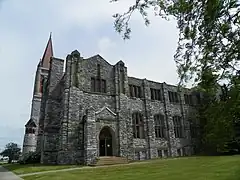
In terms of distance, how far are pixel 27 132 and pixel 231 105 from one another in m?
44.2

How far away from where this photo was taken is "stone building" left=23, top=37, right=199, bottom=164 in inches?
924

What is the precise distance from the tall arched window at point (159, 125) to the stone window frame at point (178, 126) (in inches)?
88.1

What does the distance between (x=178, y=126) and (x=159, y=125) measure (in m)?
3.59

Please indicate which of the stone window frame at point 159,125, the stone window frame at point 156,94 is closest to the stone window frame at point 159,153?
the stone window frame at point 159,125

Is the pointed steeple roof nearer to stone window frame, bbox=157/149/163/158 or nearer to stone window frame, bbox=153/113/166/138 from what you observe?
stone window frame, bbox=153/113/166/138

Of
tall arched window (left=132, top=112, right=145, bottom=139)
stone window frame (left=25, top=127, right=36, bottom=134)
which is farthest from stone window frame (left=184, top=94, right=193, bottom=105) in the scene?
stone window frame (left=25, top=127, right=36, bottom=134)

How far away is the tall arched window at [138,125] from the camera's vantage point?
28703mm

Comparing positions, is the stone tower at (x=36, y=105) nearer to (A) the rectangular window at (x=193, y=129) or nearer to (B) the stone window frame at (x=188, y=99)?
(B) the stone window frame at (x=188, y=99)

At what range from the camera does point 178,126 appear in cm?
3312

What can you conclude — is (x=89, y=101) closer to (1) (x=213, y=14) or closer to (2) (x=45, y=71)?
(1) (x=213, y=14)

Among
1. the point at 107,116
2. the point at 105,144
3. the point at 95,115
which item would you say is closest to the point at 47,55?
the point at 107,116

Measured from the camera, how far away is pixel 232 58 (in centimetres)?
598

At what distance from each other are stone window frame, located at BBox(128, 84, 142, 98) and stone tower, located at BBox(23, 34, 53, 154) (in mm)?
13486

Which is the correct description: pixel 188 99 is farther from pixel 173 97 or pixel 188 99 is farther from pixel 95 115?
pixel 95 115
